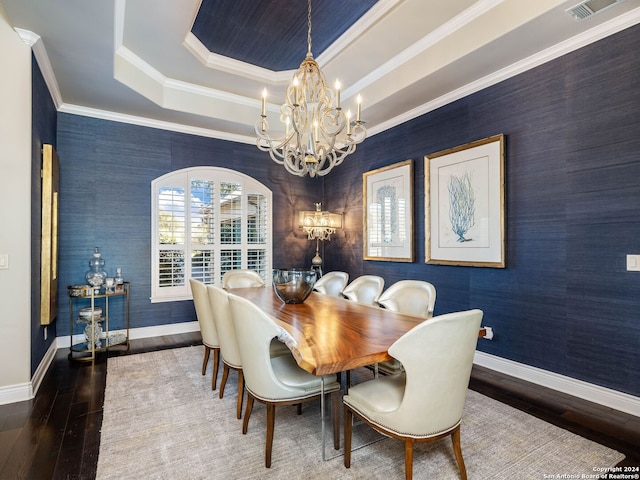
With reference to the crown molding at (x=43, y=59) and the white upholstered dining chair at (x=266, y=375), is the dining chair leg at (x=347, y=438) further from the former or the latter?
the crown molding at (x=43, y=59)

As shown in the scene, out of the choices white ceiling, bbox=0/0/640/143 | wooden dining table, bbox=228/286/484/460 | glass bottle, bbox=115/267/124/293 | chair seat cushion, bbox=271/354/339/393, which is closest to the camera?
wooden dining table, bbox=228/286/484/460

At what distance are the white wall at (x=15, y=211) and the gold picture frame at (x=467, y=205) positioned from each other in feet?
12.6

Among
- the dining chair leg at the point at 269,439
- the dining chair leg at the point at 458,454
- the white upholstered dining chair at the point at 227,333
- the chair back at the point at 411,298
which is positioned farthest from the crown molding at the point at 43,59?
the dining chair leg at the point at 458,454

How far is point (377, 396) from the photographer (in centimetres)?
178

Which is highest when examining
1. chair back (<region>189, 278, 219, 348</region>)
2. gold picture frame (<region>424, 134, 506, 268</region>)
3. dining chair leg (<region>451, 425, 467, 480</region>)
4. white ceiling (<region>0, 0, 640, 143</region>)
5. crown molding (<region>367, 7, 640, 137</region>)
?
white ceiling (<region>0, 0, 640, 143</region>)

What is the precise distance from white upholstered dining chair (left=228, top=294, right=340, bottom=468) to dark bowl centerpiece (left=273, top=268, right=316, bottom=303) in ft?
2.58

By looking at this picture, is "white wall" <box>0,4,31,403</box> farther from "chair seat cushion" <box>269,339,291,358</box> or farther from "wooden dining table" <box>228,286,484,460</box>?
"chair seat cushion" <box>269,339,291,358</box>

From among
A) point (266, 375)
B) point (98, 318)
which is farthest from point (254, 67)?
point (266, 375)

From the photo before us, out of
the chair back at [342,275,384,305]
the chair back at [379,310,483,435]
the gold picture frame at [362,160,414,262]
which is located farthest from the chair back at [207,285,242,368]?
the gold picture frame at [362,160,414,262]

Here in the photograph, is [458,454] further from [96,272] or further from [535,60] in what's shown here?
[96,272]

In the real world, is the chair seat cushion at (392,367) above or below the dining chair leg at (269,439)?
above

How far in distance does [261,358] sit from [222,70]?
3401 millimetres

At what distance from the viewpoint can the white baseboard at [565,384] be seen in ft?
8.28

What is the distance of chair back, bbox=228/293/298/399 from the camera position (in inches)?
72.6
